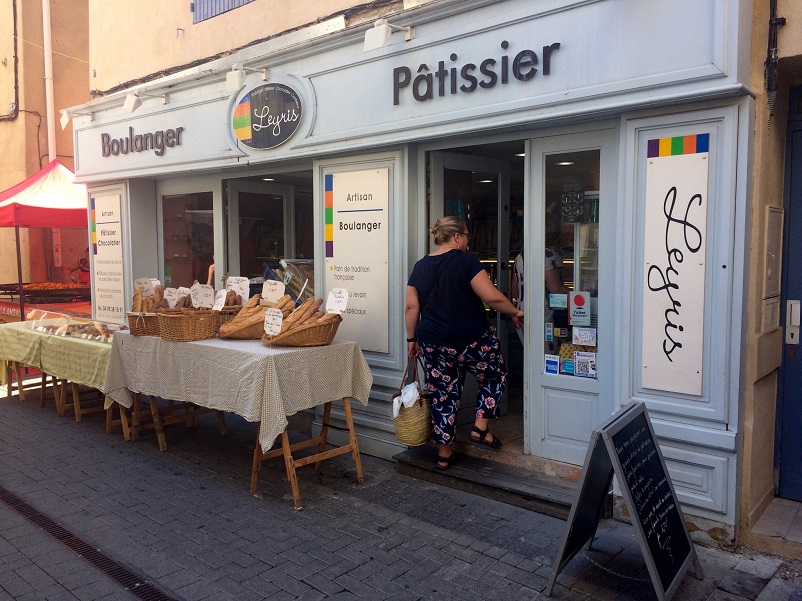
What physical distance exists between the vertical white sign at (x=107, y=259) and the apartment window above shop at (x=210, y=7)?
96.4 inches

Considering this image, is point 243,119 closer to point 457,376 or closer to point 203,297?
point 203,297

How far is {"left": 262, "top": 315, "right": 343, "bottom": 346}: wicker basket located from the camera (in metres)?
4.85

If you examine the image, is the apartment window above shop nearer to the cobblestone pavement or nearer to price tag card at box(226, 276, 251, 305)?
price tag card at box(226, 276, 251, 305)

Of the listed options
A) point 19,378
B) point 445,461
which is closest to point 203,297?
point 445,461

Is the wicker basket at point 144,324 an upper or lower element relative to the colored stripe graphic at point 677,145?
lower

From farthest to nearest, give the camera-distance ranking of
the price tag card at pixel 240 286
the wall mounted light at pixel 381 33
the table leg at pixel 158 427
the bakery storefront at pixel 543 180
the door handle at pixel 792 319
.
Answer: the table leg at pixel 158 427
the price tag card at pixel 240 286
the wall mounted light at pixel 381 33
the door handle at pixel 792 319
the bakery storefront at pixel 543 180

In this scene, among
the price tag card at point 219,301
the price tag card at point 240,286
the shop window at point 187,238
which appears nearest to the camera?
the price tag card at point 219,301

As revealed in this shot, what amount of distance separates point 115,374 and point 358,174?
9.24ft

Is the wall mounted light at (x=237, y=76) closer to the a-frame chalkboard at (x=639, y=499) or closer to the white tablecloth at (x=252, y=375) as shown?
the white tablecloth at (x=252, y=375)

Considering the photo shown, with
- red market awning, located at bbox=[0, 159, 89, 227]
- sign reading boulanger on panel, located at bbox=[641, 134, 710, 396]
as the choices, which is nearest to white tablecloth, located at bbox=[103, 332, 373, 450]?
sign reading boulanger on panel, located at bbox=[641, 134, 710, 396]

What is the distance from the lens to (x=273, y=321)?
16.2ft

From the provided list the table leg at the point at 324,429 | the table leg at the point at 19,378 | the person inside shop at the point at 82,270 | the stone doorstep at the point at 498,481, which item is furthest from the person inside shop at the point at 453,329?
the person inside shop at the point at 82,270

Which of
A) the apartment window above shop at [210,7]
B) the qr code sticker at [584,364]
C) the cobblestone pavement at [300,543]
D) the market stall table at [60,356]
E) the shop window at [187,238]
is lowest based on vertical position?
the cobblestone pavement at [300,543]

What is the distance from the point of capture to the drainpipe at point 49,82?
12836mm
